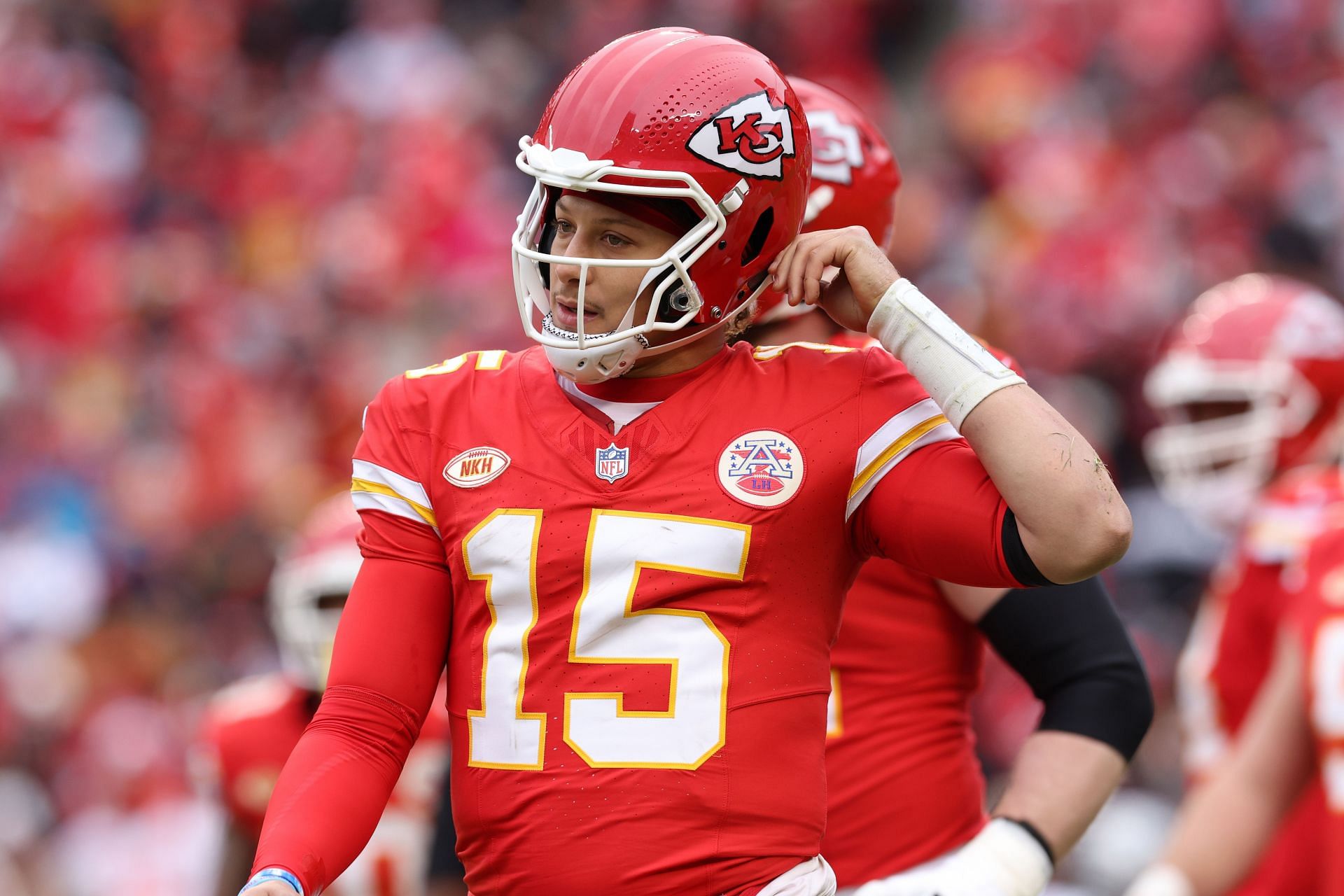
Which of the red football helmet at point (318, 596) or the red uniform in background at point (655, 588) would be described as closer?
the red uniform in background at point (655, 588)

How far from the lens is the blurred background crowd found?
8.48 metres

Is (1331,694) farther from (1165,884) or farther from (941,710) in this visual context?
(941,710)

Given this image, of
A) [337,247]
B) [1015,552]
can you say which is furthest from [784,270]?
[337,247]

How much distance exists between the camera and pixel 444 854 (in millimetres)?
3807

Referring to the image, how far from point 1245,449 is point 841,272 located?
2.84 meters

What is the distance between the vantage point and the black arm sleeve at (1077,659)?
2770 millimetres

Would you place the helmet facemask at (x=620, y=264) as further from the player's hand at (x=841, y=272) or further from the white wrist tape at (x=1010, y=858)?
the white wrist tape at (x=1010, y=858)

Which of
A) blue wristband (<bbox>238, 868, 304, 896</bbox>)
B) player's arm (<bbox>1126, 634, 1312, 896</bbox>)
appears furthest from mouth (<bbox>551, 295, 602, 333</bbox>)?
player's arm (<bbox>1126, 634, 1312, 896</bbox>)

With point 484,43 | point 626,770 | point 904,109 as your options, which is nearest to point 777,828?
point 626,770

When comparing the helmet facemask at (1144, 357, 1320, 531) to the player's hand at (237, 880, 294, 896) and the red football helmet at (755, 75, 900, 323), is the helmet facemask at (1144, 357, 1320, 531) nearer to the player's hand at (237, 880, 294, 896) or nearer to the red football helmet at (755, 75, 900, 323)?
the red football helmet at (755, 75, 900, 323)

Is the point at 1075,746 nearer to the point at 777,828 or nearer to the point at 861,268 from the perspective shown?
the point at 777,828

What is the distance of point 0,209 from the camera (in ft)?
39.3

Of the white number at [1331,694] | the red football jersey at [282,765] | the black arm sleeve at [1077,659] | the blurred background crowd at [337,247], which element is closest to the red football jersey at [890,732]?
the black arm sleeve at [1077,659]

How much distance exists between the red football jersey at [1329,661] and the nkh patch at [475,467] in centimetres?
168
